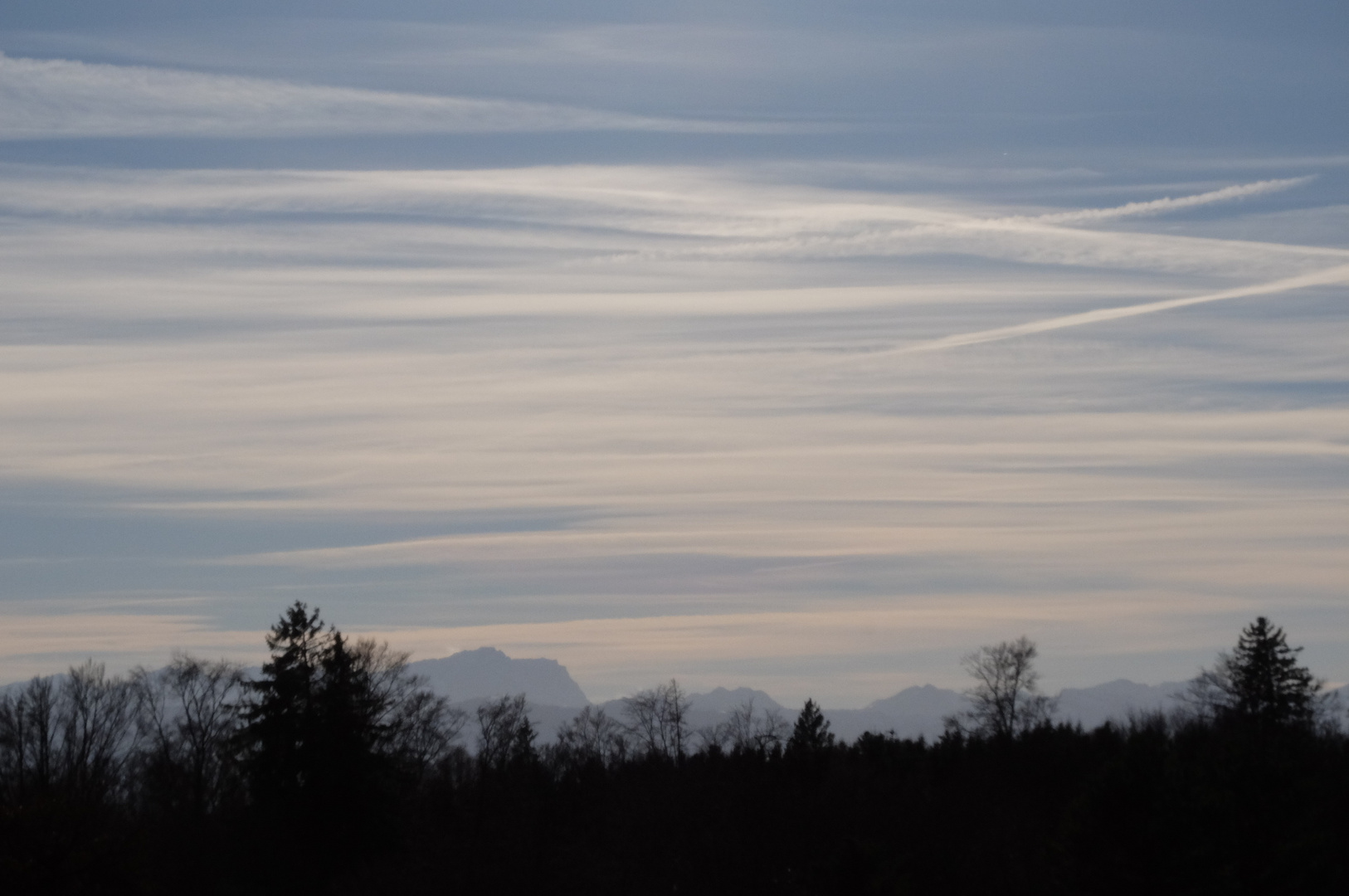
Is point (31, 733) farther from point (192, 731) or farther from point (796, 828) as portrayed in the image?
point (796, 828)

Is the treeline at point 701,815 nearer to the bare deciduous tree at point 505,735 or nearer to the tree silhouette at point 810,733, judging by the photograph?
the tree silhouette at point 810,733

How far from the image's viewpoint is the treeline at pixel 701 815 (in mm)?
41656

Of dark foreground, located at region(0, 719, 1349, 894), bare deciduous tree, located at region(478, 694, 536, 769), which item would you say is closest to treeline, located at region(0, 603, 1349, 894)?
dark foreground, located at region(0, 719, 1349, 894)

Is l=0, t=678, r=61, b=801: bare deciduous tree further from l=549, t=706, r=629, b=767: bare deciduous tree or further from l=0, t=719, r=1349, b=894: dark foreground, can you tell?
l=549, t=706, r=629, b=767: bare deciduous tree

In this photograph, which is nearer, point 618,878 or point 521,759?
point 618,878

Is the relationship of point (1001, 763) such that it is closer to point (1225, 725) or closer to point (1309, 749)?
point (1309, 749)

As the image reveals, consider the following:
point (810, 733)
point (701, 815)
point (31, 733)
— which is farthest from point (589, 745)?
point (701, 815)

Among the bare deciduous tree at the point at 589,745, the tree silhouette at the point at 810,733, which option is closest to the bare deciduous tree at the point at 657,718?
the bare deciduous tree at the point at 589,745

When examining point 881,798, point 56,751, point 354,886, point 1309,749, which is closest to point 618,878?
point 354,886

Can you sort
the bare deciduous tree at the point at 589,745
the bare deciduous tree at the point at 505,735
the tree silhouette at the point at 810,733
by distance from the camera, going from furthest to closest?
the bare deciduous tree at the point at 505,735
the bare deciduous tree at the point at 589,745
the tree silhouette at the point at 810,733

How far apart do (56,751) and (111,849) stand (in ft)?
226

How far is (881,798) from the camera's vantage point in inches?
2579

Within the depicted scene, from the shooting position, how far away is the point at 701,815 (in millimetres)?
63250

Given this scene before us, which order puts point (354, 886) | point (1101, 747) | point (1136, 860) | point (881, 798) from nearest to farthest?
point (1136, 860)
point (354, 886)
point (881, 798)
point (1101, 747)
